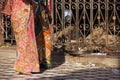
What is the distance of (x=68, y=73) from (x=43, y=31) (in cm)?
87

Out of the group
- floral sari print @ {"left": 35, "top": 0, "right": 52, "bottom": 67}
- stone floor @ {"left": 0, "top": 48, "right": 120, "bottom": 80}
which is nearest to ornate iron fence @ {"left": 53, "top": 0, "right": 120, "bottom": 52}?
stone floor @ {"left": 0, "top": 48, "right": 120, "bottom": 80}

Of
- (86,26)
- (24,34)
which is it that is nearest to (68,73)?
(24,34)

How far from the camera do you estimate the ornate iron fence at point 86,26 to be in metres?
7.90

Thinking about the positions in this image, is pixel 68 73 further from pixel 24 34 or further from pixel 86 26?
pixel 86 26

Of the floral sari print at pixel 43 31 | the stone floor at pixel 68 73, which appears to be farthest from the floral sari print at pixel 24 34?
the floral sari print at pixel 43 31

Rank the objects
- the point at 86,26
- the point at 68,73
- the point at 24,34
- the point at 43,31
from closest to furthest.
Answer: the point at 24,34
the point at 68,73
the point at 43,31
the point at 86,26

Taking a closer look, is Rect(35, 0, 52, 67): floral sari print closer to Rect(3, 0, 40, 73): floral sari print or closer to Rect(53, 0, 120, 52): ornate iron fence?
Rect(3, 0, 40, 73): floral sari print

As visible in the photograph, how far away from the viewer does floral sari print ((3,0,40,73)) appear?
19.8 ft

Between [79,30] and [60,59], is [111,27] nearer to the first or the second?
[79,30]

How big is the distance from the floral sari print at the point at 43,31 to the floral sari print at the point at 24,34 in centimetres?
40

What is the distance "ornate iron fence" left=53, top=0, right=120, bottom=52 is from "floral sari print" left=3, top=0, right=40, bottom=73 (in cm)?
195

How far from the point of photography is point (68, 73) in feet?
21.3

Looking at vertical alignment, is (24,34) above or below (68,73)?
above

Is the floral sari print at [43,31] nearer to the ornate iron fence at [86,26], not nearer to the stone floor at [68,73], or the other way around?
the stone floor at [68,73]
